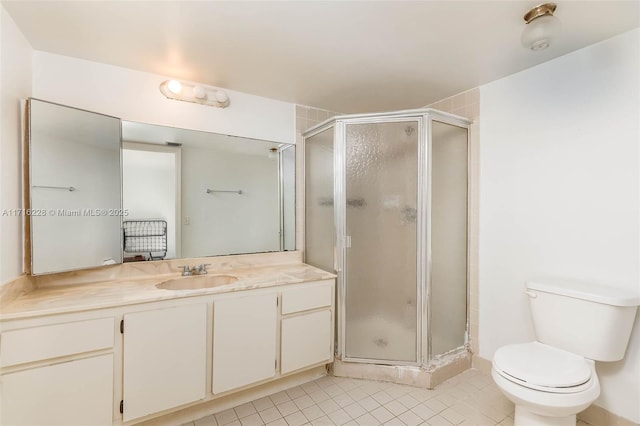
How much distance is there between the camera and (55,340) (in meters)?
1.26

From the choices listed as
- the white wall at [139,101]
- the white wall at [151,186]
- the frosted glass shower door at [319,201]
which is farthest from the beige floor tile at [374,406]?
the white wall at [139,101]

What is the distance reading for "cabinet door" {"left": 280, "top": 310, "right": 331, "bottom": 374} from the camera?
6.06 feet

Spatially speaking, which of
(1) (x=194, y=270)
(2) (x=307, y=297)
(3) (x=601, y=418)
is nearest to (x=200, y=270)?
(1) (x=194, y=270)

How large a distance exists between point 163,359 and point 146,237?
83 centimetres

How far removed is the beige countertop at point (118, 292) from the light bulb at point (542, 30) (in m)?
1.75

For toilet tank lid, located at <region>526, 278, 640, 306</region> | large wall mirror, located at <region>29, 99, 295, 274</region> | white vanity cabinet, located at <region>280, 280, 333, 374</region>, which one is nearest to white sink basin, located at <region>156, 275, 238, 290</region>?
large wall mirror, located at <region>29, 99, 295, 274</region>

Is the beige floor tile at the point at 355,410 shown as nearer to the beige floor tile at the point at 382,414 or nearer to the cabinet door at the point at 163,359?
the beige floor tile at the point at 382,414

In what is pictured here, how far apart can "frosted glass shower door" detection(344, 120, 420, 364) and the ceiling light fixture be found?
0.79 metres

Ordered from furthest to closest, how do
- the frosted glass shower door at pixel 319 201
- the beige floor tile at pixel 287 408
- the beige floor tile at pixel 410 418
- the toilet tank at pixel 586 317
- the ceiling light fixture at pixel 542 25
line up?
1. the frosted glass shower door at pixel 319 201
2. the beige floor tile at pixel 287 408
3. the beige floor tile at pixel 410 418
4. the toilet tank at pixel 586 317
5. the ceiling light fixture at pixel 542 25

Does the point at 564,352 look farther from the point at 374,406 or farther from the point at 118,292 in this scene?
the point at 118,292

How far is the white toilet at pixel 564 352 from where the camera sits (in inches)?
49.8

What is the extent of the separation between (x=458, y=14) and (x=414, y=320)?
188cm

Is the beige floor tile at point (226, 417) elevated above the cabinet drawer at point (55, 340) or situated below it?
below

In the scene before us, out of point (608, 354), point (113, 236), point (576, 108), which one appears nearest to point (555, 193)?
point (576, 108)
